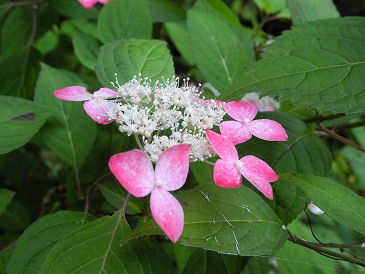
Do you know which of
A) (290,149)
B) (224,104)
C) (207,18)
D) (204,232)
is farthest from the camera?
(207,18)

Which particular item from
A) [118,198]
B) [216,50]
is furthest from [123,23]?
[118,198]

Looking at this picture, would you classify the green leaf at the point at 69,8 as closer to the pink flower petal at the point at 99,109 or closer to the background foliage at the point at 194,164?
the background foliage at the point at 194,164

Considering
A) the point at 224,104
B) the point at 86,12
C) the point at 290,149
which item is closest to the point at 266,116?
the point at 290,149

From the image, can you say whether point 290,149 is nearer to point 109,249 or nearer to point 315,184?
point 315,184

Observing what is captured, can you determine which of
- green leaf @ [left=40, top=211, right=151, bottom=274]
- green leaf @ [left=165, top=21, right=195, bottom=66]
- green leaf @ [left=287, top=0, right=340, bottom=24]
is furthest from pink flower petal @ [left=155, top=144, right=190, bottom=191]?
green leaf @ [left=165, top=21, right=195, bottom=66]

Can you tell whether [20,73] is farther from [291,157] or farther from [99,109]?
[291,157]

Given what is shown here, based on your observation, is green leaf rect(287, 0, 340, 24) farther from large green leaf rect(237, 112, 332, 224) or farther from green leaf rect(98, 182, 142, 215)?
green leaf rect(98, 182, 142, 215)
